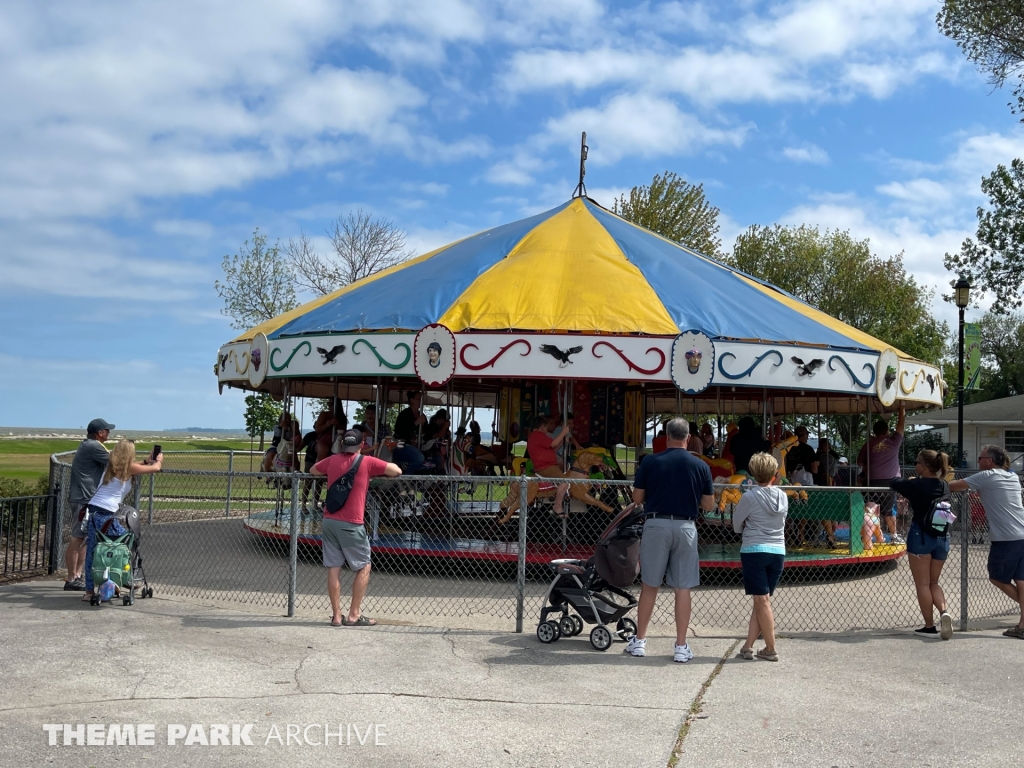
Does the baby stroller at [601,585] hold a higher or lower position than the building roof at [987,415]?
lower

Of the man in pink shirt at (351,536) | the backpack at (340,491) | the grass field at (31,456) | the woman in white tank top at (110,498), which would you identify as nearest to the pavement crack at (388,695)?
the man in pink shirt at (351,536)

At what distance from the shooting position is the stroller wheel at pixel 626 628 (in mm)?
7730

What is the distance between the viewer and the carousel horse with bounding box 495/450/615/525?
37.1ft

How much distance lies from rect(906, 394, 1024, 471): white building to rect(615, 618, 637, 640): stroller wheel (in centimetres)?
2755

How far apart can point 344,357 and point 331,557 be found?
15.1 feet

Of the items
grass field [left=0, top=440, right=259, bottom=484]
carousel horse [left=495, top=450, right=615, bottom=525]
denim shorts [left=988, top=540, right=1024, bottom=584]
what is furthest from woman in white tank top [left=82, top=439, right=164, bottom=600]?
grass field [left=0, top=440, right=259, bottom=484]

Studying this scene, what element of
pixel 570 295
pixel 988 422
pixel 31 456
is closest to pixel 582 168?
pixel 570 295

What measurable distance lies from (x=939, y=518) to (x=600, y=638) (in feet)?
10.6

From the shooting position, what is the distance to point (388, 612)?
8.97 meters

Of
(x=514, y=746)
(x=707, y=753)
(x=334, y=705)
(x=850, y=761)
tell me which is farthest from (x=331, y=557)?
(x=850, y=761)

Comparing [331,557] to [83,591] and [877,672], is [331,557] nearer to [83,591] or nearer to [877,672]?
[83,591]

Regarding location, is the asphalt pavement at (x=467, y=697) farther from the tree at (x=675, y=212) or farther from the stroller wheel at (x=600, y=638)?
the tree at (x=675, y=212)

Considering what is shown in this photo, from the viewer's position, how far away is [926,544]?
836 centimetres

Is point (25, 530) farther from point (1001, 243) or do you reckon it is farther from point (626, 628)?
point (1001, 243)
